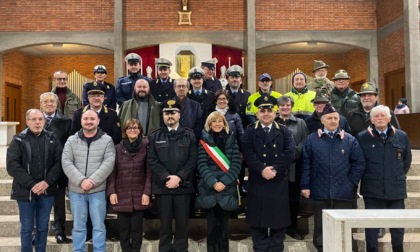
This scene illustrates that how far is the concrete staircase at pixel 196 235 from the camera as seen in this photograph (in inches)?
187

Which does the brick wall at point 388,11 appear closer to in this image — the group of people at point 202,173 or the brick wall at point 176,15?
the brick wall at point 176,15

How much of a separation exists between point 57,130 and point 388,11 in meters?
11.6

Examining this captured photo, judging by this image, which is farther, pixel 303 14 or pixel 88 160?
pixel 303 14

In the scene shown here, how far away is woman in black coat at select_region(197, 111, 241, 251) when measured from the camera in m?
4.35

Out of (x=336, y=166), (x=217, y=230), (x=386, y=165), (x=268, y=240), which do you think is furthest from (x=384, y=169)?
(x=217, y=230)

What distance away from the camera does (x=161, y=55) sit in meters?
13.8

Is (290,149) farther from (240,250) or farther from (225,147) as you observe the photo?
(240,250)

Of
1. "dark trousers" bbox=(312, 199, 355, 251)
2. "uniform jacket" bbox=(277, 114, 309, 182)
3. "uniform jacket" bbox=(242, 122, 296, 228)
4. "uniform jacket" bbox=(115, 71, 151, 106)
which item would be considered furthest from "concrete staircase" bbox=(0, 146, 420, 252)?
"uniform jacket" bbox=(115, 71, 151, 106)

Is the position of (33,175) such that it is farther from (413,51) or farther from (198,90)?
(413,51)

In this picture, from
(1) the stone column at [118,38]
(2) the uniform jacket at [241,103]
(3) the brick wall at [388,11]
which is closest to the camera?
(2) the uniform jacket at [241,103]

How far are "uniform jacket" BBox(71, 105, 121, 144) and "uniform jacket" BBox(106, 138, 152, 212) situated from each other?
56 cm

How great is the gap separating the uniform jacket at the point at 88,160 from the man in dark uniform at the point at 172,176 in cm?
43

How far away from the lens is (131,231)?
4383 millimetres

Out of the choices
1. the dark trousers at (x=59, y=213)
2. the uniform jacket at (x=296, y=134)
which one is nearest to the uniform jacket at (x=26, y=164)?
the dark trousers at (x=59, y=213)
